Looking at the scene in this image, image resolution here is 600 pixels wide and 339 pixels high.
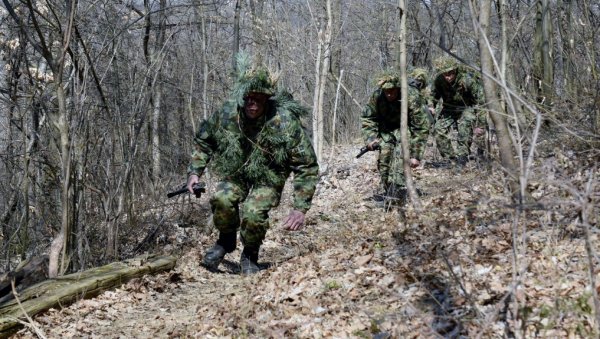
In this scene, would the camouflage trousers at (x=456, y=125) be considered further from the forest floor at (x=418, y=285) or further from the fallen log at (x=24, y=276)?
the fallen log at (x=24, y=276)

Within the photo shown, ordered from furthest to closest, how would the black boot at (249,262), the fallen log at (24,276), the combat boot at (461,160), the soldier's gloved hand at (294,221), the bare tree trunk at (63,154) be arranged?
1. the combat boot at (461,160)
2. the black boot at (249,262)
3. the soldier's gloved hand at (294,221)
4. the bare tree trunk at (63,154)
5. the fallen log at (24,276)

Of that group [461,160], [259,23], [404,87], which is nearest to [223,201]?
[404,87]

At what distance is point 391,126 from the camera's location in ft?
26.6

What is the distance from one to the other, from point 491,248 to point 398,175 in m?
3.54

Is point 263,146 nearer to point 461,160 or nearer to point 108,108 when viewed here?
point 108,108

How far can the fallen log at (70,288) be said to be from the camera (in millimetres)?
4344

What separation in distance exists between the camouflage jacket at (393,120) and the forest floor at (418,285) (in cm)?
114

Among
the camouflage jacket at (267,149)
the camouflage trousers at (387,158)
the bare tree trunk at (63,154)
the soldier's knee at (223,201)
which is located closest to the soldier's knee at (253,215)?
the soldier's knee at (223,201)

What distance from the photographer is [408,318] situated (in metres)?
3.32

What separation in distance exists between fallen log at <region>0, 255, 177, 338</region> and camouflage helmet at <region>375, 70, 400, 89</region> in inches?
144

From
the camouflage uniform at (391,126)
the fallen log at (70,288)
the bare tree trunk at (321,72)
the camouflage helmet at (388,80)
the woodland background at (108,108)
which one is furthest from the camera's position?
the bare tree trunk at (321,72)

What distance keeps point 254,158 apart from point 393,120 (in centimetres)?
307

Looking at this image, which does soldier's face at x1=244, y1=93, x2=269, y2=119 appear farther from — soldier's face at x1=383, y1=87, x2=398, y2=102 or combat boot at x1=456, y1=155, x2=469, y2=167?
combat boot at x1=456, y1=155, x2=469, y2=167

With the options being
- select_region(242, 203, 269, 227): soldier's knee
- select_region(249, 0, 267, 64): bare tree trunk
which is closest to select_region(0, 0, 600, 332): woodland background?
select_region(242, 203, 269, 227): soldier's knee
